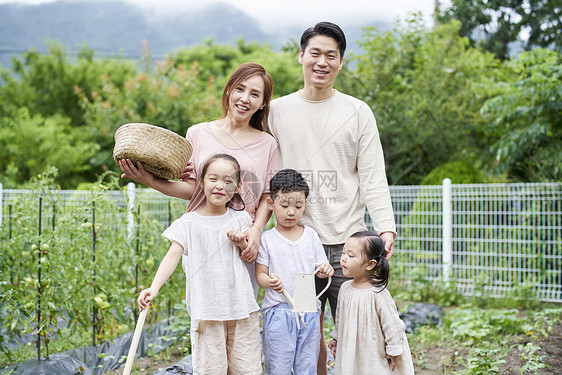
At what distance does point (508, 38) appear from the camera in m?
13.9

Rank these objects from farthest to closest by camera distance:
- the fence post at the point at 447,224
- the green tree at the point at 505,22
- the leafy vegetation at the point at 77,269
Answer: the green tree at the point at 505,22 → the fence post at the point at 447,224 → the leafy vegetation at the point at 77,269

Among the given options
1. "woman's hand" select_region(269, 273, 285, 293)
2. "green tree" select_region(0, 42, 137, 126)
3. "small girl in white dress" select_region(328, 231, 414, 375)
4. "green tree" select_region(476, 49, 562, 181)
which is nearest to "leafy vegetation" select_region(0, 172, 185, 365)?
"woman's hand" select_region(269, 273, 285, 293)

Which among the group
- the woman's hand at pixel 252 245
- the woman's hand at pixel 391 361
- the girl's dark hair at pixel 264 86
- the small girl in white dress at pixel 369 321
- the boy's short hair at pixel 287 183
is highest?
the girl's dark hair at pixel 264 86

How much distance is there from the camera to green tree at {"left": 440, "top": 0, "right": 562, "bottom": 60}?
13.2 m

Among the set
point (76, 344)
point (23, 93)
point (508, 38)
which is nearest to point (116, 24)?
point (23, 93)

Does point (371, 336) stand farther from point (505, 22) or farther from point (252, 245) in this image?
point (505, 22)

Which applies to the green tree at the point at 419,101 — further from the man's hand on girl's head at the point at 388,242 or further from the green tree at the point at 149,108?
the man's hand on girl's head at the point at 388,242

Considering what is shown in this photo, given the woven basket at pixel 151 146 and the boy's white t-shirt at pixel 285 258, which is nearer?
the woven basket at pixel 151 146

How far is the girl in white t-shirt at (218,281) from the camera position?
78.4 inches

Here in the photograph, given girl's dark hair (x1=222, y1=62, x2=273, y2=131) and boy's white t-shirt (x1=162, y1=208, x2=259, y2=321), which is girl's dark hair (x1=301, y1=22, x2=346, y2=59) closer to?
girl's dark hair (x1=222, y1=62, x2=273, y2=131)

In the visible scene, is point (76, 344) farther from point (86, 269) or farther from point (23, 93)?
point (23, 93)

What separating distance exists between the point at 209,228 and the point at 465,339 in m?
2.67

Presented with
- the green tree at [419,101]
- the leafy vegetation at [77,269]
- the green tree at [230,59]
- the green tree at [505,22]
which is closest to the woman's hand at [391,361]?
the leafy vegetation at [77,269]

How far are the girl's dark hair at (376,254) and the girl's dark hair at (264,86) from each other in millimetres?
658
